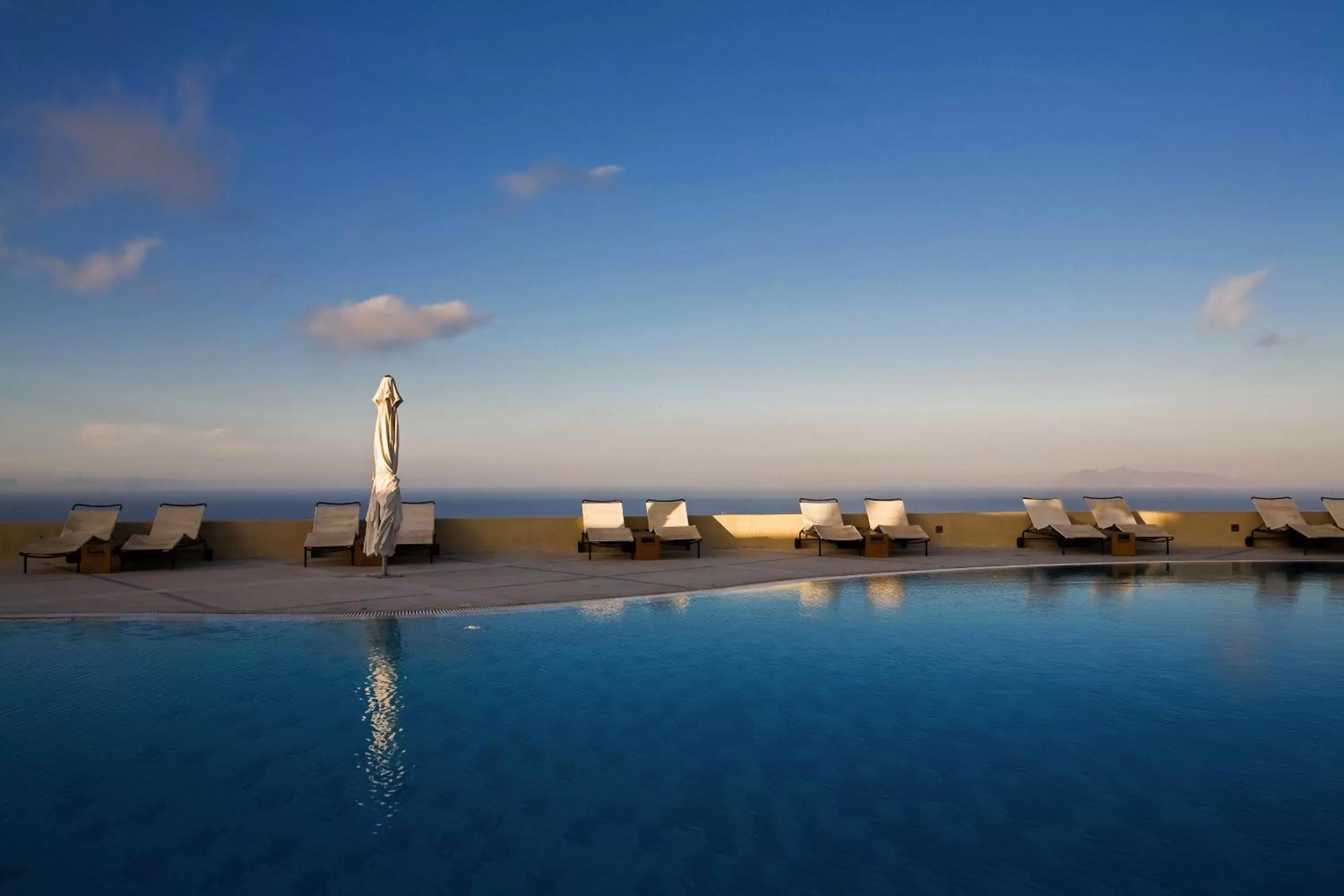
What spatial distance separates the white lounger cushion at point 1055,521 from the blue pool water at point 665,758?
228 inches

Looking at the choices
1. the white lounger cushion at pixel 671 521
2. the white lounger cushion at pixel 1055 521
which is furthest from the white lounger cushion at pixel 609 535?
the white lounger cushion at pixel 1055 521

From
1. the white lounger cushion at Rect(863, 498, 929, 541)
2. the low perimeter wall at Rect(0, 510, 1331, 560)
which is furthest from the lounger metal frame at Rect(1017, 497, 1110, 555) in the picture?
the white lounger cushion at Rect(863, 498, 929, 541)

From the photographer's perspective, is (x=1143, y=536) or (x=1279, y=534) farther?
(x=1279, y=534)

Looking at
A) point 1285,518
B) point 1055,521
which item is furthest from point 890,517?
point 1285,518

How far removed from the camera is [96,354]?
835 inches

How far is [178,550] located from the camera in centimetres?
1096

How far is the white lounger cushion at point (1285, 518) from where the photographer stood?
44.9 feet

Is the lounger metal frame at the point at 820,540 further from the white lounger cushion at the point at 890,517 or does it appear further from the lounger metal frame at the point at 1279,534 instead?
A: the lounger metal frame at the point at 1279,534

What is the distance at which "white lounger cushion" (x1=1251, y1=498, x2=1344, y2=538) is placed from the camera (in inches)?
539

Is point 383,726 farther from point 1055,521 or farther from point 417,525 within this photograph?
point 1055,521

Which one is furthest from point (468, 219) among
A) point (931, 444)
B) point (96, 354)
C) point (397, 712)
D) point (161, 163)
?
point (931, 444)

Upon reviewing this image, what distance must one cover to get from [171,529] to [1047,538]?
1330 cm

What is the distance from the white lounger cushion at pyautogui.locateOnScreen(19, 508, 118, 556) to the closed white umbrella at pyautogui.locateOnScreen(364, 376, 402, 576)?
3.52 m

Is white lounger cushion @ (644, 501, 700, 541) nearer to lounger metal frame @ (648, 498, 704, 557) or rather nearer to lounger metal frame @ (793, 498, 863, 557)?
lounger metal frame @ (648, 498, 704, 557)
